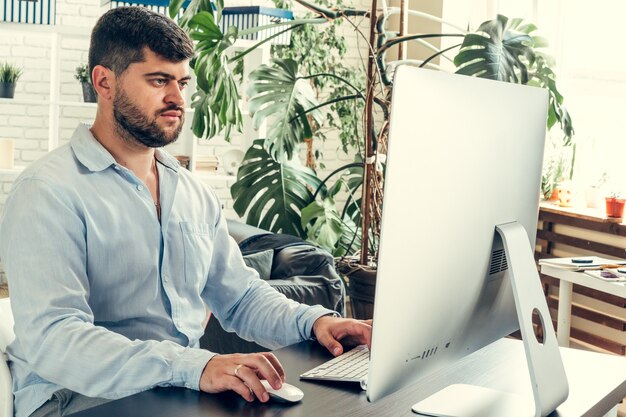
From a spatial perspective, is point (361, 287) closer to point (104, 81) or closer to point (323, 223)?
point (323, 223)

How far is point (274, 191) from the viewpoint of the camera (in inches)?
167

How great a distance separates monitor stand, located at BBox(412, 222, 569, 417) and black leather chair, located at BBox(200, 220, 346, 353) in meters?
1.65

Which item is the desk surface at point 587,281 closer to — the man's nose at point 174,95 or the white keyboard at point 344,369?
the white keyboard at point 344,369

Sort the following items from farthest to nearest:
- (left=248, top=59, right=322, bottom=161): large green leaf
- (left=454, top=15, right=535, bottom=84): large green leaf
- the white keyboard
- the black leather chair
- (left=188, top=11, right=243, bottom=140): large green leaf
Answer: (left=248, top=59, right=322, bottom=161): large green leaf
(left=188, top=11, right=243, bottom=140): large green leaf
(left=454, top=15, right=535, bottom=84): large green leaf
the black leather chair
the white keyboard

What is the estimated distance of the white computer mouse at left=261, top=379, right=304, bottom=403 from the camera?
138cm

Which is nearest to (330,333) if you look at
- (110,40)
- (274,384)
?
(274,384)

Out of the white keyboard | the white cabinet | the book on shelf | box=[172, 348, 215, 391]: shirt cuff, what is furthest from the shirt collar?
the white cabinet

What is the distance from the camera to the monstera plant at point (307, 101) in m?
3.70

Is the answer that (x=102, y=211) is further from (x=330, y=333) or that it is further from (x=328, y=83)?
(x=328, y=83)

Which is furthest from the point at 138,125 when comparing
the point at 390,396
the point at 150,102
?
the point at 390,396

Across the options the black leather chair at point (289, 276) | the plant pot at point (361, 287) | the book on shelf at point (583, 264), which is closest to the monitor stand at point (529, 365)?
the black leather chair at point (289, 276)

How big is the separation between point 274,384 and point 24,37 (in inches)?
191

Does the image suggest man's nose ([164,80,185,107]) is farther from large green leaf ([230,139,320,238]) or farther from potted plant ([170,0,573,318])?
large green leaf ([230,139,320,238])

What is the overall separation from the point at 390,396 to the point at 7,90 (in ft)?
13.9
